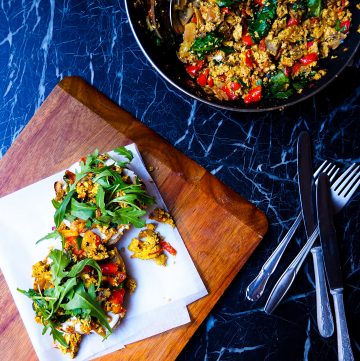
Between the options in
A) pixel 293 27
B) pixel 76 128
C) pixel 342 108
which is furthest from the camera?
pixel 76 128

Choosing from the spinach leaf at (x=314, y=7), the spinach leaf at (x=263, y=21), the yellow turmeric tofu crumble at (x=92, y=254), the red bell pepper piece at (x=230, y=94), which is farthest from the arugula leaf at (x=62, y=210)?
the spinach leaf at (x=314, y=7)

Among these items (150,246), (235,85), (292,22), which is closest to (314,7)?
(292,22)

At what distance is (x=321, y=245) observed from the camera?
2.16m

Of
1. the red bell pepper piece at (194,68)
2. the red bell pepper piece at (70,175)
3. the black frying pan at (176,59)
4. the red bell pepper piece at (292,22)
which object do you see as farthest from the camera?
the red bell pepper piece at (70,175)

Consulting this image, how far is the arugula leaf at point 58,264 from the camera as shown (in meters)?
2.16

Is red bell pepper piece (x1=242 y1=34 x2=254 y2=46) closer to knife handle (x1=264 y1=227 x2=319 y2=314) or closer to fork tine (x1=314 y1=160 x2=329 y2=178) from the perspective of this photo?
fork tine (x1=314 y1=160 x2=329 y2=178)

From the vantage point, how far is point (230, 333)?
2.25m

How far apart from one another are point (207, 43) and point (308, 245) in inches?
37.7

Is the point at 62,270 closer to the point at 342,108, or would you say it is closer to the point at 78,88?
the point at 78,88

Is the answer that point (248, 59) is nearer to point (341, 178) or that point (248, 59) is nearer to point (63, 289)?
point (341, 178)

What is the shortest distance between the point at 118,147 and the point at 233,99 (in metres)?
0.60

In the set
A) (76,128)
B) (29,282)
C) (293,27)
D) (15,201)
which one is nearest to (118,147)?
(76,128)

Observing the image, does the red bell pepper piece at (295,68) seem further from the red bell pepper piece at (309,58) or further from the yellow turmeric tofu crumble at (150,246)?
the yellow turmeric tofu crumble at (150,246)

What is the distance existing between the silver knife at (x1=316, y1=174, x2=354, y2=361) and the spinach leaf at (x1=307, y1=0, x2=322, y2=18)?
2.23 feet
